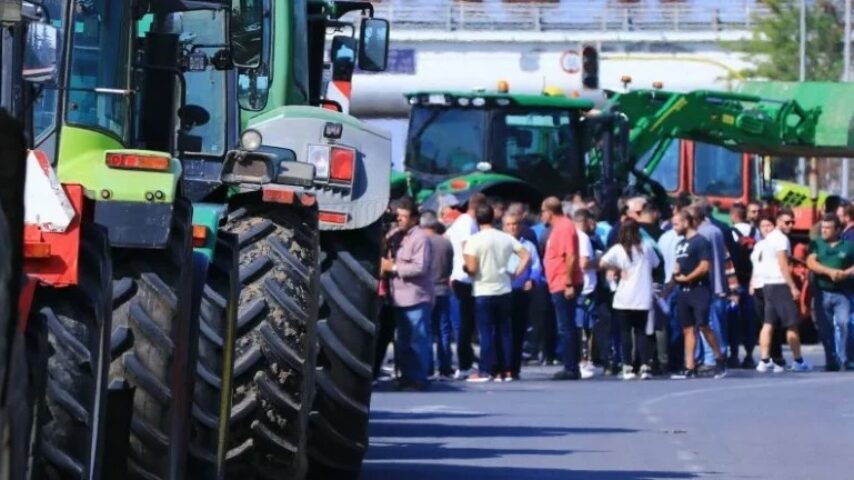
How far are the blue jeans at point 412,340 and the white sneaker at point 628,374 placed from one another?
2661 millimetres

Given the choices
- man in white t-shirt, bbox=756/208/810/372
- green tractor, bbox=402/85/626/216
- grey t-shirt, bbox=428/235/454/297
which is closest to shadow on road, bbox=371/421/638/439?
grey t-shirt, bbox=428/235/454/297

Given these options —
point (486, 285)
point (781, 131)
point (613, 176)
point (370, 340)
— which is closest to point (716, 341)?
point (486, 285)

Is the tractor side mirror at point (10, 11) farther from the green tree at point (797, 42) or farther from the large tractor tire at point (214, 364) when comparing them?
the green tree at point (797, 42)

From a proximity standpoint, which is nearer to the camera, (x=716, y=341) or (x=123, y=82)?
(x=123, y=82)

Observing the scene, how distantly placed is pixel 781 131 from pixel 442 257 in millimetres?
9826

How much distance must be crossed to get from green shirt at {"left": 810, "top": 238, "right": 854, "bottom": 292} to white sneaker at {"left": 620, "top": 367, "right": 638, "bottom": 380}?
106 inches

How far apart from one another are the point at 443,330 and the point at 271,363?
528 inches

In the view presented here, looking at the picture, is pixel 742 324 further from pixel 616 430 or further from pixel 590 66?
pixel 616 430

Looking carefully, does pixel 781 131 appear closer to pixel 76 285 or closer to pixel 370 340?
pixel 370 340

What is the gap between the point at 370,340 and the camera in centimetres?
1184

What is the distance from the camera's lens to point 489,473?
13.7 meters

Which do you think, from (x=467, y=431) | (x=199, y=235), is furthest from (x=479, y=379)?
(x=199, y=235)

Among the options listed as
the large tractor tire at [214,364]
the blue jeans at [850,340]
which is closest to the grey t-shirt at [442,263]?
the blue jeans at [850,340]

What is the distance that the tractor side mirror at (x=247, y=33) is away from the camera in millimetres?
9852
